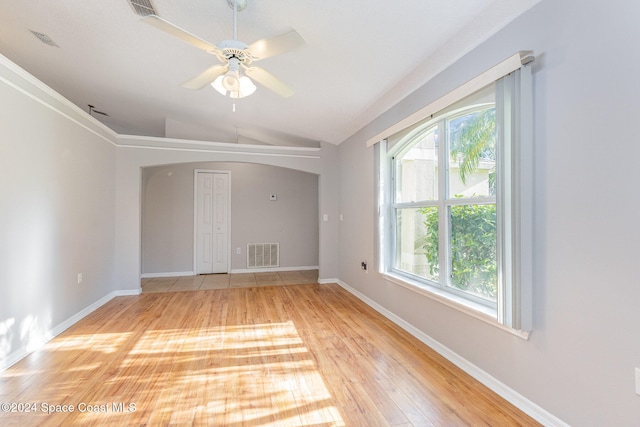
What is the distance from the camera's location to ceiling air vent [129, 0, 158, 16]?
2.40 metres

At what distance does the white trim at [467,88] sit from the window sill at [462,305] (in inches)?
62.4

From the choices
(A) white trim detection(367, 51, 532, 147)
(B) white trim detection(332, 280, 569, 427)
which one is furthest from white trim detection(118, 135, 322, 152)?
(B) white trim detection(332, 280, 569, 427)

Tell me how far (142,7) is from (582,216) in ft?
11.1

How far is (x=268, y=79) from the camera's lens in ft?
7.63

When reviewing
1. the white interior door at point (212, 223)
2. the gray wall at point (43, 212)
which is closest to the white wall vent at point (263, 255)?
the white interior door at point (212, 223)

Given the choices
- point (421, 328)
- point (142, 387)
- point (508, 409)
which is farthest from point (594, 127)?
point (142, 387)

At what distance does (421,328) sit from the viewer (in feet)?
9.59

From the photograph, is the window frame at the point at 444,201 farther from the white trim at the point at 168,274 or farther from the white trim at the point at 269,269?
the white trim at the point at 168,274

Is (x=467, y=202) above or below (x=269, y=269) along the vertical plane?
above

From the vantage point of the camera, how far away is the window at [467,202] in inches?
71.5

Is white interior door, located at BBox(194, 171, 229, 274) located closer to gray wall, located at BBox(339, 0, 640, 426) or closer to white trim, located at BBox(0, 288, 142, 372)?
white trim, located at BBox(0, 288, 142, 372)

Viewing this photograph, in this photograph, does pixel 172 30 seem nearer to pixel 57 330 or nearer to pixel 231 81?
pixel 231 81

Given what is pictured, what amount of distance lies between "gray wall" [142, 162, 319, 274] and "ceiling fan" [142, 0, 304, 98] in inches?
163

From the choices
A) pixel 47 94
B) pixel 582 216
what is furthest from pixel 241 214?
pixel 582 216
